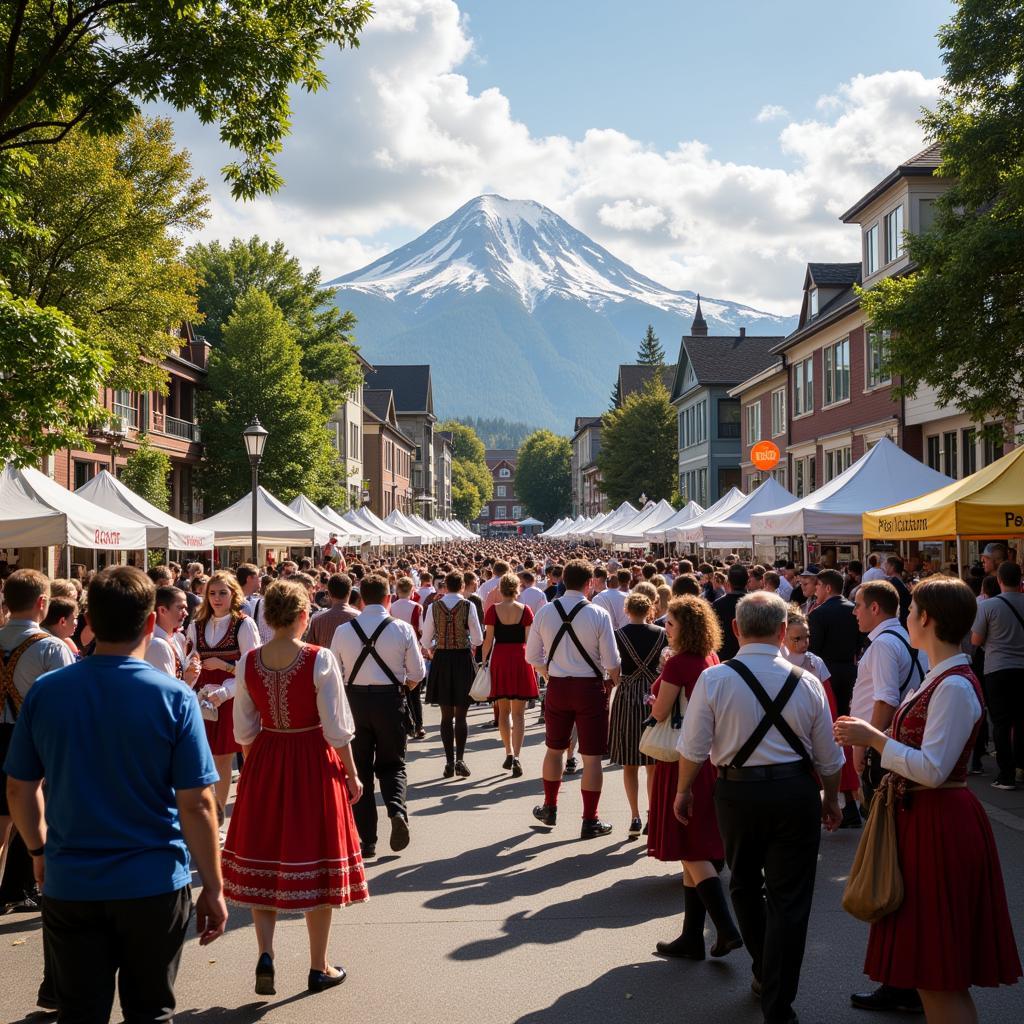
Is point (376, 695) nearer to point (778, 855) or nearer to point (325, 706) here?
point (325, 706)

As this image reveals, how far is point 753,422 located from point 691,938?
4289cm

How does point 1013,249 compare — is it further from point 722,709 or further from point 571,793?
point 722,709

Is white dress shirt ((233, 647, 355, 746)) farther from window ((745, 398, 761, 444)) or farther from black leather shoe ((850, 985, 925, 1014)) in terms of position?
window ((745, 398, 761, 444))

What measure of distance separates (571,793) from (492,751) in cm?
294

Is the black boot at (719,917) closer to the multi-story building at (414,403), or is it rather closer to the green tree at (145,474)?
the green tree at (145,474)

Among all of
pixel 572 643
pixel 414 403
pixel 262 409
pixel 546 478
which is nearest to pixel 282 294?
pixel 262 409

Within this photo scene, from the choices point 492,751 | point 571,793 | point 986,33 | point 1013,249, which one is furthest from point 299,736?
point 986,33

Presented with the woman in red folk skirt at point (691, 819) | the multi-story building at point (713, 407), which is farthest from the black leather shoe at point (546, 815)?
the multi-story building at point (713, 407)

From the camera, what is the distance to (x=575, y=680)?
29.2 ft

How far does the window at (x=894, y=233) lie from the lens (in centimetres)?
2892

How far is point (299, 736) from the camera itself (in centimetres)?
574

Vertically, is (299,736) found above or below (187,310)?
below

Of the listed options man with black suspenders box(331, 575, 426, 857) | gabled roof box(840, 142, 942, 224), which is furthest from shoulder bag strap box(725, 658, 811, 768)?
gabled roof box(840, 142, 942, 224)

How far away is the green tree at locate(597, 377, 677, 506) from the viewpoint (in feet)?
228
